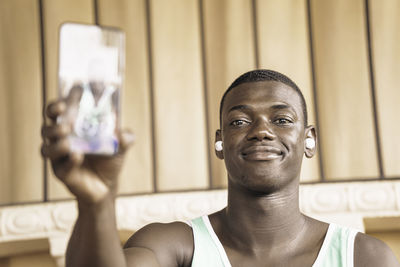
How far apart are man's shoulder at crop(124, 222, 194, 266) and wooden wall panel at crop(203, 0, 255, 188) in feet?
2.01

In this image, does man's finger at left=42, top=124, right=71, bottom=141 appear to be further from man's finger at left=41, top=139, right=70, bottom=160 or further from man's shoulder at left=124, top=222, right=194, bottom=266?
man's shoulder at left=124, top=222, right=194, bottom=266

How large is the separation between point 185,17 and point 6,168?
863 millimetres

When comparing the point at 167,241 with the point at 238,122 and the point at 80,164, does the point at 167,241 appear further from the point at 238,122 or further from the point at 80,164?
the point at 80,164

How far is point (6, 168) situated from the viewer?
2104 millimetres

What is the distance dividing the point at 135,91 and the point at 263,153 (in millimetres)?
838

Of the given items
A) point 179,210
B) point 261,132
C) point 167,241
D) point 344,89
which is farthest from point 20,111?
point 344,89

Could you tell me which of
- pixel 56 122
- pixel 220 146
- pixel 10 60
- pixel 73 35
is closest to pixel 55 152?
pixel 56 122

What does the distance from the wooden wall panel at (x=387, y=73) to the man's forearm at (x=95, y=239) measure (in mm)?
1369

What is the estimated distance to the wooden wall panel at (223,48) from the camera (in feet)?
7.07

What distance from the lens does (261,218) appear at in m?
1.53

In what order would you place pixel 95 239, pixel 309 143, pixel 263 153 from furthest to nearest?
pixel 309 143 < pixel 263 153 < pixel 95 239

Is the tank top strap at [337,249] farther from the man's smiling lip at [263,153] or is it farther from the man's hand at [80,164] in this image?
the man's hand at [80,164]

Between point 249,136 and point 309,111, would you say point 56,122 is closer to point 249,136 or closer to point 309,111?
point 249,136

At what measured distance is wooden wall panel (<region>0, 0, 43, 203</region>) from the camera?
6.89 feet
